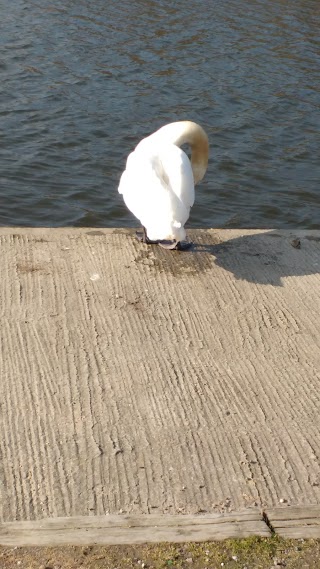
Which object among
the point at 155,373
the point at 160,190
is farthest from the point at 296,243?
the point at 155,373

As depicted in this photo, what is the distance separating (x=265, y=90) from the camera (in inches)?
486

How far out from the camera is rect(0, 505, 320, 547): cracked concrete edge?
335 centimetres

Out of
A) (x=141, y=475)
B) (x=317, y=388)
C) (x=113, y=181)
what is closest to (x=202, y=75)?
(x=113, y=181)

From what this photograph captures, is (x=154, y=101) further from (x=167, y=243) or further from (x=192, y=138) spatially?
(x=167, y=243)

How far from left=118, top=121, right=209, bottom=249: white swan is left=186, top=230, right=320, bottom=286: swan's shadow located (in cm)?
28

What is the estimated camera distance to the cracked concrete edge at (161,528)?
132 inches

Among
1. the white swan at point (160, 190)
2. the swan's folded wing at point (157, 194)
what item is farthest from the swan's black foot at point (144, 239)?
the swan's folded wing at point (157, 194)

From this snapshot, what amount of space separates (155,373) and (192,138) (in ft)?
9.90

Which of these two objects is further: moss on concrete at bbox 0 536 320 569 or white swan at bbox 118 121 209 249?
white swan at bbox 118 121 209 249

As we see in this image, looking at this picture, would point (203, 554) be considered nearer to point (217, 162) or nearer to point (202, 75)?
point (217, 162)

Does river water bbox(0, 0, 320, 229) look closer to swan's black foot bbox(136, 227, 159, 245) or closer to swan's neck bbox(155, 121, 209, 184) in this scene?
swan's neck bbox(155, 121, 209, 184)

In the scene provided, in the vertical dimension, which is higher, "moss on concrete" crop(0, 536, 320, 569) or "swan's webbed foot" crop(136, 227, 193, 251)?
"moss on concrete" crop(0, 536, 320, 569)

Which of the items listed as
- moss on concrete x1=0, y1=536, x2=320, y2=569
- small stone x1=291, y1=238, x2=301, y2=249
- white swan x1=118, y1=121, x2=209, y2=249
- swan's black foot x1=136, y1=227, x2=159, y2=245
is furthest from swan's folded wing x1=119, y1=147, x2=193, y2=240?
moss on concrete x1=0, y1=536, x2=320, y2=569

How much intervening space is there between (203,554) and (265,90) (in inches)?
387
